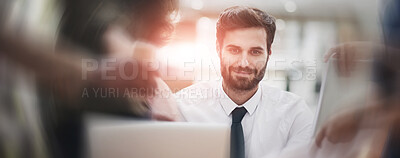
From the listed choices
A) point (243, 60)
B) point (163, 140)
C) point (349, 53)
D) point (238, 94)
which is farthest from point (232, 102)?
point (349, 53)

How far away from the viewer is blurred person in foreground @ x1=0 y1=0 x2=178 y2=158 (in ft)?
3.59

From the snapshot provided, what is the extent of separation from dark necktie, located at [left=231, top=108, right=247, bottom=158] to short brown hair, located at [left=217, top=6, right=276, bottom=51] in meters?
0.22

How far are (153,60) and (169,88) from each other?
0.33 ft

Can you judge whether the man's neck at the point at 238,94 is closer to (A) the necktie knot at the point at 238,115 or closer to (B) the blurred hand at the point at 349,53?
(A) the necktie knot at the point at 238,115

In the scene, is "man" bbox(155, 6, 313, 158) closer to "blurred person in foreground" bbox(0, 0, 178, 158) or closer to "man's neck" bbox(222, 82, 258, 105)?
"man's neck" bbox(222, 82, 258, 105)

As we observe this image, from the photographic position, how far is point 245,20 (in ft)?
3.49

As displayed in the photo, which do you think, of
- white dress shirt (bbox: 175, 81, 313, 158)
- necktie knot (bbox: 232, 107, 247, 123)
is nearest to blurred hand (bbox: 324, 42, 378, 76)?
white dress shirt (bbox: 175, 81, 313, 158)

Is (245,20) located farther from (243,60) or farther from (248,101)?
(248,101)

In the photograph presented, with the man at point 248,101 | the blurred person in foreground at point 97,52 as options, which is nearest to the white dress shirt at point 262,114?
the man at point 248,101

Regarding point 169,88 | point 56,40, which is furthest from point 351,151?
point 56,40

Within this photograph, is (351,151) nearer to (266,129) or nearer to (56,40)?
(266,129)

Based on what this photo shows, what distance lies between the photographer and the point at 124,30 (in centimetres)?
110

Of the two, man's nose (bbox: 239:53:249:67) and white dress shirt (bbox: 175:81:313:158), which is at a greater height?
man's nose (bbox: 239:53:249:67)

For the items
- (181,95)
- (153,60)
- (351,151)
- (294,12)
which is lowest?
(351,151)
